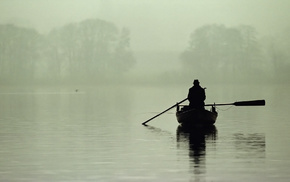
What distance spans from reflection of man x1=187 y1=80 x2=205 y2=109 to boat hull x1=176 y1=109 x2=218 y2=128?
38 centimetres

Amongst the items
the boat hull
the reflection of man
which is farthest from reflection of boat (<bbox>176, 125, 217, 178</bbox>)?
the reflection of man

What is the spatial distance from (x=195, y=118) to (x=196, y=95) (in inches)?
45.1

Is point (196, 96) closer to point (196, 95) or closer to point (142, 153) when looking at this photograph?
point (196, 95)

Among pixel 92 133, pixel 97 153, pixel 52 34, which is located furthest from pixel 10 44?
pixel 97 153

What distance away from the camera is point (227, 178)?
64.0 feet

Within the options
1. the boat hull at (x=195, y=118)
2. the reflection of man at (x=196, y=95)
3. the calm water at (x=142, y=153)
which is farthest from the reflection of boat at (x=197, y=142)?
the reflection of man at (x=196, y=95)

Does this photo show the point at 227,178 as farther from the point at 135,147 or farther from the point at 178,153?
the point at 135,147

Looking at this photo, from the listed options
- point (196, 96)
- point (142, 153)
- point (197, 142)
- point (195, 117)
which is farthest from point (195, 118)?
point (142, 153)

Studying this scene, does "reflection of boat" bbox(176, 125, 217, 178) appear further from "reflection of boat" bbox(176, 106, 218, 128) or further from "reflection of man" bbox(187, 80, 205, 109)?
"reflection of man" bbox(187, 80, 205, 109)

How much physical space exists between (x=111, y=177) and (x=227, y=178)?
2.91 meters

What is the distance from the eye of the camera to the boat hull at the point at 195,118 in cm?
3756

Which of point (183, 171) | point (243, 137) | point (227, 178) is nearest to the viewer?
point (227, 178)

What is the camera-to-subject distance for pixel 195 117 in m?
37.7

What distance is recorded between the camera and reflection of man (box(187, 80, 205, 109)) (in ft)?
123
